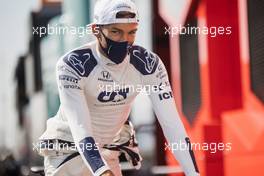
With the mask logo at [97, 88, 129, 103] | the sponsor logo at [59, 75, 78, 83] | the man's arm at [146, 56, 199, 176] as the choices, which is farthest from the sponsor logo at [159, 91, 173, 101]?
the sponsor logo at [59, 75, 78, 83]

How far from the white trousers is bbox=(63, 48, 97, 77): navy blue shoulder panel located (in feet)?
0.85

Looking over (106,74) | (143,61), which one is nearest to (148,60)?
(143,61)

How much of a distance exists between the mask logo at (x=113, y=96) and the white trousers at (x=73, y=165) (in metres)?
0.16

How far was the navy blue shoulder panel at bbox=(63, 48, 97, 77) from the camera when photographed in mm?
1725

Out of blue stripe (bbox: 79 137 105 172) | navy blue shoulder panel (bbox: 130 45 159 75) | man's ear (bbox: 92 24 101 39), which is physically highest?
man's ear (bbox: 92 24 101 39)

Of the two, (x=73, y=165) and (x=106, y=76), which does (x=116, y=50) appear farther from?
(x=73, y=165)

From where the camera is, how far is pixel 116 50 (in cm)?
176

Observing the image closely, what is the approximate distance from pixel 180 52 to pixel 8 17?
27.4 inches

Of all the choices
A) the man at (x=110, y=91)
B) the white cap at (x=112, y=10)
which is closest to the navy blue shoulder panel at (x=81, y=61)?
the man at (x=110, y=91)

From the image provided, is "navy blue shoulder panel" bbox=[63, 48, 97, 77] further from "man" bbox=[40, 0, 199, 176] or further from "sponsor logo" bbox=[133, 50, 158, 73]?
"sponsor logo" bbox=[133, 50, 158, 73]

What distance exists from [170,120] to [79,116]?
256 millimetres

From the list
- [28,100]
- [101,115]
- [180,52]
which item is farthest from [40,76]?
[101,115]

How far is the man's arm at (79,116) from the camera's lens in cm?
152

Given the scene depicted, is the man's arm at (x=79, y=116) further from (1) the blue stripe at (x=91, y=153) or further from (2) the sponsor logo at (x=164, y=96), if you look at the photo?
(2) the sponsor logo at (x=164, y=96)
